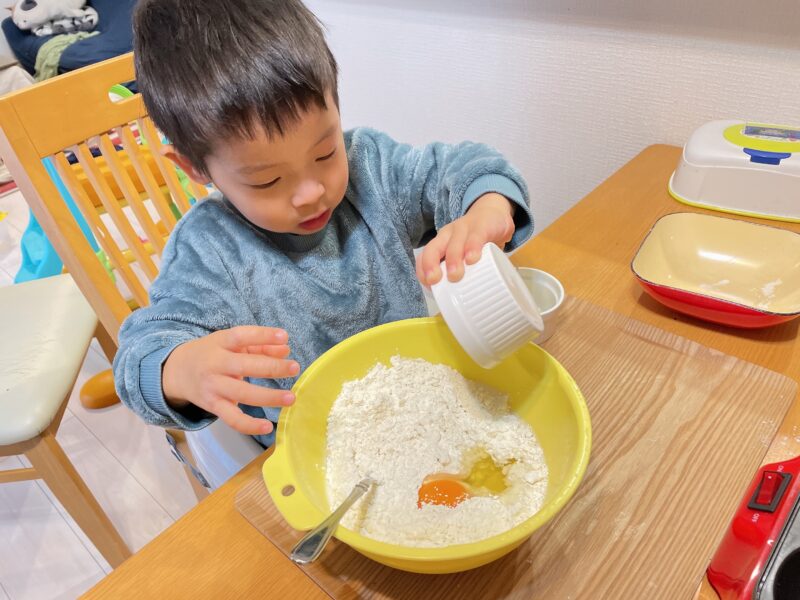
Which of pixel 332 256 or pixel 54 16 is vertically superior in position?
pixel 54 16

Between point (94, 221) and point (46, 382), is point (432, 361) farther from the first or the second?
point (46, 382)

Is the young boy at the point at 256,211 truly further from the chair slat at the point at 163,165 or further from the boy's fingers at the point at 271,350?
the chair slat at the point at 163,165

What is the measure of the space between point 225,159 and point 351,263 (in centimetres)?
27

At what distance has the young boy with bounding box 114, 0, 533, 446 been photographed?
536mm

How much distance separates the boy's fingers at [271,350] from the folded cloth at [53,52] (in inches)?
149

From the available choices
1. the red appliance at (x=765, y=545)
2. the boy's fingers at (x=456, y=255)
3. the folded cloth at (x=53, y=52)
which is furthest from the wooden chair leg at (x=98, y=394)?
the folded cloth at (x=53, y=52)

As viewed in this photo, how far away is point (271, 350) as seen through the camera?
1.69ft

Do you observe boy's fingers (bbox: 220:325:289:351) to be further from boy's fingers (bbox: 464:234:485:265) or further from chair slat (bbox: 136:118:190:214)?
chair slat (bbox: 136:118:190:214)

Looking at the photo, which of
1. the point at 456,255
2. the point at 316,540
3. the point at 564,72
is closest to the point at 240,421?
the point at 316,540

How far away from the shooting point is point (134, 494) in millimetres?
1410

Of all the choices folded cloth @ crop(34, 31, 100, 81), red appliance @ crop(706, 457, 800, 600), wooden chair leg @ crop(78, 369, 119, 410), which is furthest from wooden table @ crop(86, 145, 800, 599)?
folded cloth @ crop(34, 31, 100, 81)

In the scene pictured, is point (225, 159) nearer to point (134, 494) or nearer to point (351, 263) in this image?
point (351, 263)

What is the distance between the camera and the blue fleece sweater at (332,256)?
2.20 ft

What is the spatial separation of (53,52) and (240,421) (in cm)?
391
